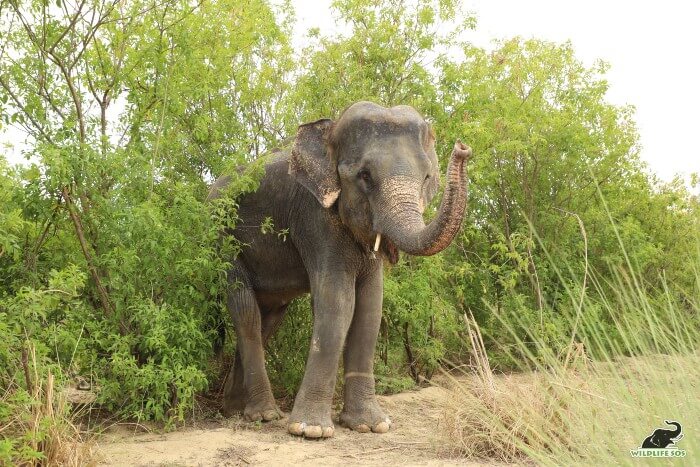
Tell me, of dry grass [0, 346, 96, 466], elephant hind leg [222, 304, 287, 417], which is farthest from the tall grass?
dry grass [0, 346, 96, 466]

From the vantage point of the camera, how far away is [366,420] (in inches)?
301

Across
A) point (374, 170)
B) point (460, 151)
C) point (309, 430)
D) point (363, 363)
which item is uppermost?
point (374, 170)

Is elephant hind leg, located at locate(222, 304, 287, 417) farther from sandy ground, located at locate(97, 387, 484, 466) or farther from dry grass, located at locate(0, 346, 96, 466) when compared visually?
dry grass, located at locate(0, 346, 96, 466)

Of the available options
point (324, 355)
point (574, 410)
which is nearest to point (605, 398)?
point (574, 410)

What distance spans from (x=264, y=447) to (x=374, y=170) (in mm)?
2425

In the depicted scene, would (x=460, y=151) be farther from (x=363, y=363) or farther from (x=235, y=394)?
(x=235, y=394)

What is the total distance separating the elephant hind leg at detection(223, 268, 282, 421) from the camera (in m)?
8.09

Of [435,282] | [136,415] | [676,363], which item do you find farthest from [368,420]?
[676,363]

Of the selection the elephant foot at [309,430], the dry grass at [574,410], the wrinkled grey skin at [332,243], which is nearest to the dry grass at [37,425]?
the elephant foot at [309,430]

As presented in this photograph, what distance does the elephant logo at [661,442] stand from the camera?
138 inches

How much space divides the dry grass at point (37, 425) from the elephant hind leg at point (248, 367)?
2.47 meters

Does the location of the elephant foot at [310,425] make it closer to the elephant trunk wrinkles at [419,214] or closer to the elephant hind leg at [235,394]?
the elephant hind leg at [235,394]

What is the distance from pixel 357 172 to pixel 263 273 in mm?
1735

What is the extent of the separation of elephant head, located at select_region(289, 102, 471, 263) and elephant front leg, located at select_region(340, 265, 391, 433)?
52 centimetres
